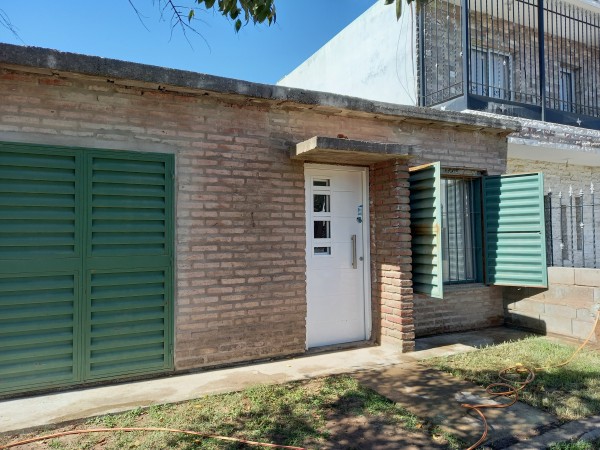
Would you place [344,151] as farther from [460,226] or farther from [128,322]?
[128,322]

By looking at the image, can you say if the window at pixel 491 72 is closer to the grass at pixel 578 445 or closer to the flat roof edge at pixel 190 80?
the flat roof edge at pixel 190 80

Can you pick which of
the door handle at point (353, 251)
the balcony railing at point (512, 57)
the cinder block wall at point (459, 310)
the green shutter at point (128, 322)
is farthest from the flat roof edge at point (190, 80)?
the cinder block wall at point (459, 310)

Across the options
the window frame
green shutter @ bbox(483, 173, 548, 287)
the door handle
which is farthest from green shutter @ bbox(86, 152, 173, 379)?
the window frame

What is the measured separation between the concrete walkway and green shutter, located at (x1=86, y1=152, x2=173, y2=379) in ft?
1.09

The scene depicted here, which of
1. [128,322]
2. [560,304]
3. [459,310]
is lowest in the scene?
[459,310]

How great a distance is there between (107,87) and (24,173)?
1208 millimetres

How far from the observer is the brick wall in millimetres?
4199

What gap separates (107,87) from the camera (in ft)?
14.2

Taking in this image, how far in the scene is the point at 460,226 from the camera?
6797mm

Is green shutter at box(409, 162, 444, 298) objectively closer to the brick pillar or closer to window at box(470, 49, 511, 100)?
the brick pillar

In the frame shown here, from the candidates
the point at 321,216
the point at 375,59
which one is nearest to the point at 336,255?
the point at 321,216

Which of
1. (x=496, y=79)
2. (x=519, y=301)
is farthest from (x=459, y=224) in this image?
(x=496, y=79)

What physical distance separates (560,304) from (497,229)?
55.4 inches

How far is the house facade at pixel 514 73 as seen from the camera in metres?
8.20
